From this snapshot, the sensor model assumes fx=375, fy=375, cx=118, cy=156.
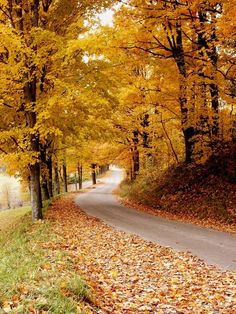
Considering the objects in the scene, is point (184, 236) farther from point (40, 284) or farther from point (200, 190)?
point (40, 284)

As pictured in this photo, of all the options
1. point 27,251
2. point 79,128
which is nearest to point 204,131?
point 79,128

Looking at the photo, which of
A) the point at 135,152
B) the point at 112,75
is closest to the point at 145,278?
the point at 112,75

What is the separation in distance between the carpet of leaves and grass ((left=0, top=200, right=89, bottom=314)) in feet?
1.29

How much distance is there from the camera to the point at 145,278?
26.7 feet

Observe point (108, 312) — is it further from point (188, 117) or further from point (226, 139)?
point (226, 139)

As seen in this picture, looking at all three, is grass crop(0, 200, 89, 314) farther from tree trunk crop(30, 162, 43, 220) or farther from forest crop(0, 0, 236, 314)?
tree trunk crop(30, 162, 43, 220)

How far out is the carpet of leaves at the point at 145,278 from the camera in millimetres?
6594

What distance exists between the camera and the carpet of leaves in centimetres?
659

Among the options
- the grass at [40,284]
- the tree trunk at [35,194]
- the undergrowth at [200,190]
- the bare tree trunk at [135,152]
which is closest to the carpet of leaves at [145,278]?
the grass at [40,284]

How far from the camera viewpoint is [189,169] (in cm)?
2038

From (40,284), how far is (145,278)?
2.87m

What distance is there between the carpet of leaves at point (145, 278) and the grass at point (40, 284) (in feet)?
1.29

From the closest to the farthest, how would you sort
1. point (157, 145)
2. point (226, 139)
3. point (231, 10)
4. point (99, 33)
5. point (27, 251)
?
point (27, 251) → point (231, 10) → point (99, 33) → point (226, 139) → point (157, 145)

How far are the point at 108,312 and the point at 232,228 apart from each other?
28.6 feet
